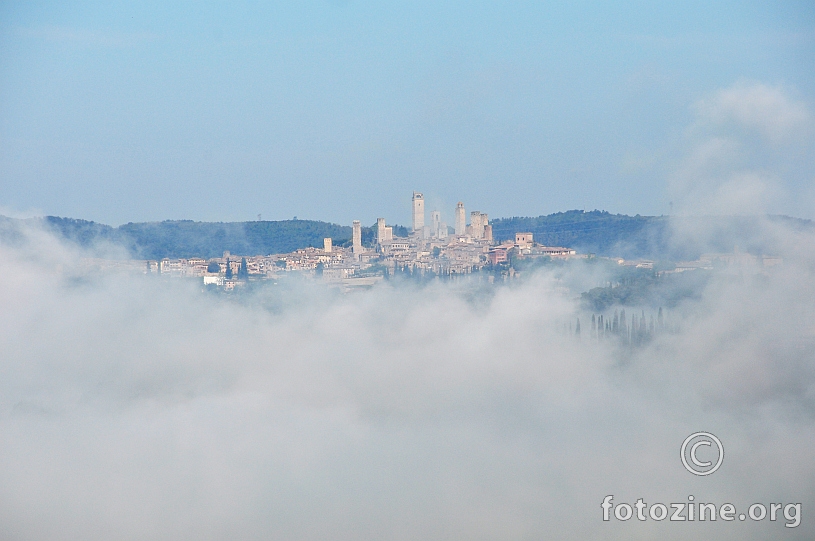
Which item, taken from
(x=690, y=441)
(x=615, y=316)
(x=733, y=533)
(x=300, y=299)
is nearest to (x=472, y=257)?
(x=300, y=299)

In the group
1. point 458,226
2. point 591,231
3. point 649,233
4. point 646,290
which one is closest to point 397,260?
point 458,226

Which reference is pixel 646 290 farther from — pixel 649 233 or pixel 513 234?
pixel 513 234

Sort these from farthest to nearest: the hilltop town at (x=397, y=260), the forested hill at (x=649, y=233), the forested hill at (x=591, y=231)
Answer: the hilltop town at (x=397, y=260)
the forested hill at (x=591, y=231)
the forested hill at (x=649, y=233)

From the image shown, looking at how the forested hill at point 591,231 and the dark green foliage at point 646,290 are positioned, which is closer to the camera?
the dark green foliage at point 646,290

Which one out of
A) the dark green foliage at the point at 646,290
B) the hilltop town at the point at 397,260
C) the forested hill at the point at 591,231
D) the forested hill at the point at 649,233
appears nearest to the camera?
the forested hill at the point at 649,233

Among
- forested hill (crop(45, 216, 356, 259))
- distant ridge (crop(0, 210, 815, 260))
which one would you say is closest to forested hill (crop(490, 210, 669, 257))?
distant ridge (crop(0, 210, 815, 260))

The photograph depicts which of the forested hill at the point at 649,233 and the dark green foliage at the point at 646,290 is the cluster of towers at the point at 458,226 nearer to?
the forested hill at the point at 649,233

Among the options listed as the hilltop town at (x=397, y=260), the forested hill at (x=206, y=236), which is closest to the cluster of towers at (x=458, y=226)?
the hilltop town at (x=397, y=260)

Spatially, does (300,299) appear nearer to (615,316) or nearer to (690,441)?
(615,316)
